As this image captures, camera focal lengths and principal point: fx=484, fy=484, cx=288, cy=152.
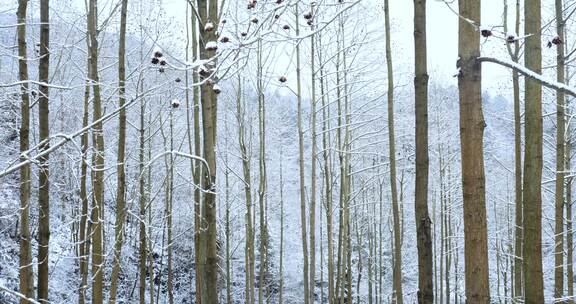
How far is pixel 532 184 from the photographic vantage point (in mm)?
5117

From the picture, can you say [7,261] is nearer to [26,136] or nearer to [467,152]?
[26,136]

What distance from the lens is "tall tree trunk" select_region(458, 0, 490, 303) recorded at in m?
3.23

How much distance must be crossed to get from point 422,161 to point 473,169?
130 centimetres

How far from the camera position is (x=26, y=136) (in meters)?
A: 4.86

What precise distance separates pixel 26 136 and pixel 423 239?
398 cm

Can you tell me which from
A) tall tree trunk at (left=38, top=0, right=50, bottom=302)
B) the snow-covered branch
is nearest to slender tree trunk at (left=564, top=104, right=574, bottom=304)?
the snow-covered branch

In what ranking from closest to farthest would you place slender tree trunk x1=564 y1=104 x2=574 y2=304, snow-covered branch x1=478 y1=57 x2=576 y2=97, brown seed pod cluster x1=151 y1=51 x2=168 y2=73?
brown seed pod cluster x1=151 y1=51 x2=168 y2=73 → snow-covered branch x1=478 y1=57 x2=576 y2=97 → slender tree trunk x1=564 y1=104 x2=574 y2=304

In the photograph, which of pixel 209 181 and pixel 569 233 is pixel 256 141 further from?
pixel 209 181

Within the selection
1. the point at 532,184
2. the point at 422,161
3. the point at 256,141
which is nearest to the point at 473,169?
the point at 422,161

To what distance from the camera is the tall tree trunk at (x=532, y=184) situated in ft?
16.1

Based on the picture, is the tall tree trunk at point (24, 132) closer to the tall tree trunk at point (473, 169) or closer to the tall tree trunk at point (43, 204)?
the tall tree trunk at point (43, 204)

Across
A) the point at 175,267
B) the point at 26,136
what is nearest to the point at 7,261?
the point at 175,267

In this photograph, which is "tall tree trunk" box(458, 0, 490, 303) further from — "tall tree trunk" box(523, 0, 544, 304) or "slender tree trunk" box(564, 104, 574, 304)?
"slender tree trunk" box(564, 104, 574, 304)

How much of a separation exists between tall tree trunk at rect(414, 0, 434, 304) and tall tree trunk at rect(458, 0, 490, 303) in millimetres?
1034
